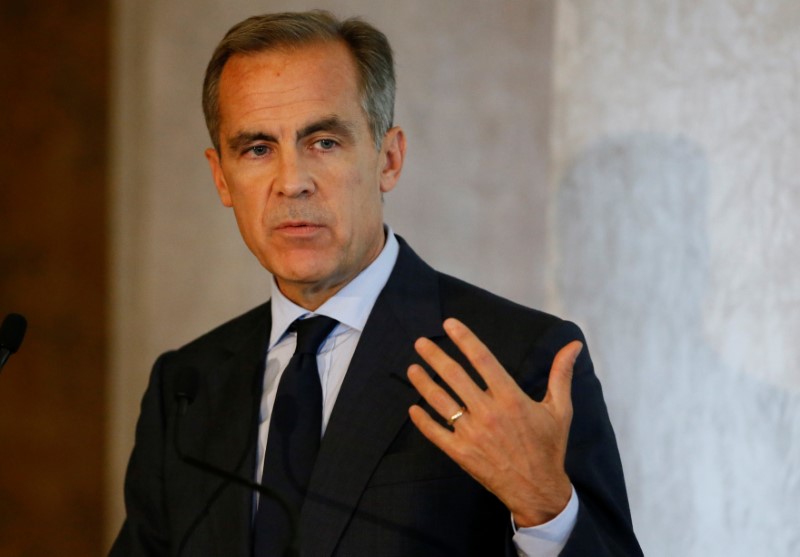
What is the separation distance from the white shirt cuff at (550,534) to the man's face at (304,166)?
0.65 m

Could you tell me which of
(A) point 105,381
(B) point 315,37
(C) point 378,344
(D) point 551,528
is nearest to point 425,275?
(C) point 378,344

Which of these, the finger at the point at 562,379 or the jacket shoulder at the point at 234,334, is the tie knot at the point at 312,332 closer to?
the jacket shoulder at the point at 234,334

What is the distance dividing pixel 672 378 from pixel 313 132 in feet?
3.24

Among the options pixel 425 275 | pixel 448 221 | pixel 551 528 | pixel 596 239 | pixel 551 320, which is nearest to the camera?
pixel 551 528

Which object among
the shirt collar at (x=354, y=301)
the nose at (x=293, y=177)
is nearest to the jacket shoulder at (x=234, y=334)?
the shirt collar at (x=354, y=301)

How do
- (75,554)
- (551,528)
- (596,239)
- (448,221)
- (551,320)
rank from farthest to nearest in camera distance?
(75,554) → (448,221) → (596,239) → (551,320) → (551,528)

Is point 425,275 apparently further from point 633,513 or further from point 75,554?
point 75,554

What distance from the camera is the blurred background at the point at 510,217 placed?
231 centimetres

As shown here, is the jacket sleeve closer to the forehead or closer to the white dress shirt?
the white dress shirt

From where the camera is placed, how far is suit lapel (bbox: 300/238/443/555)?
74.6 inches

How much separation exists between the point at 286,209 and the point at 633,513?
1.09 m

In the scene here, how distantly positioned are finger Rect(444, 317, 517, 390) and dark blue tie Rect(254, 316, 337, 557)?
0.51 meters

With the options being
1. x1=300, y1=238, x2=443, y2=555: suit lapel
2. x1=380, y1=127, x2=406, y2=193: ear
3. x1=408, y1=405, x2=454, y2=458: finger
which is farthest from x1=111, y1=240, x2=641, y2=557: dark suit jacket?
x1=408, y1=405, x2=454, y2=458: finger

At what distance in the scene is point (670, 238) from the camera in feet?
8.00
